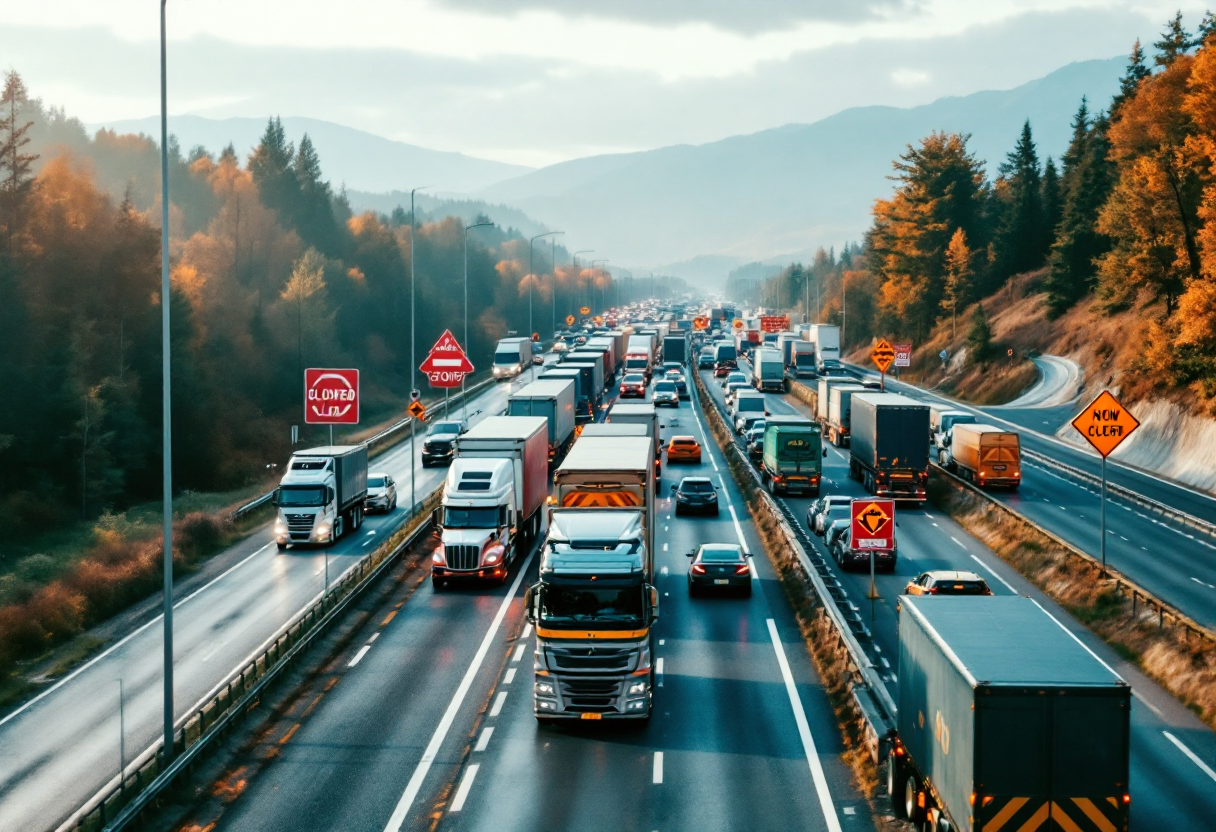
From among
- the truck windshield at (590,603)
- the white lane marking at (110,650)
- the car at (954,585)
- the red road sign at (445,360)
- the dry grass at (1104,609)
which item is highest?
the red road sign at (445,360)

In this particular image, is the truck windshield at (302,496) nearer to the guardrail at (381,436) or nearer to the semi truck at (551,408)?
the guardrail at (381,436)

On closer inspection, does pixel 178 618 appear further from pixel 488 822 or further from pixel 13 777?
pixel 488 822

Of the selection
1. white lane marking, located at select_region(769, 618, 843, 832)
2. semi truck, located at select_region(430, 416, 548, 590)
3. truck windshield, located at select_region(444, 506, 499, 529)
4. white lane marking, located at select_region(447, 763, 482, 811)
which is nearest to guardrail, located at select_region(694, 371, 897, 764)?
white lane marking, located at select_region(769, 618, 843, 832)

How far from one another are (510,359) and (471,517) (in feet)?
246

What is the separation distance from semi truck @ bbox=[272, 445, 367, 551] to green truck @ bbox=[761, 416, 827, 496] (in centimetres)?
1865

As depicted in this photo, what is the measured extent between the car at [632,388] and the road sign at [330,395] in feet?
167

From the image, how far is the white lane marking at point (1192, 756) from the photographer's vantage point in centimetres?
2109

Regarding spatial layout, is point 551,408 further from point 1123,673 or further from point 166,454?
point 166,454

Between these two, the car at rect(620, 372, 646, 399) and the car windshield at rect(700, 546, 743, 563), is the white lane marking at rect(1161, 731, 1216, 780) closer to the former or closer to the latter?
the car windshield at rect(700, 546, 743, 563)

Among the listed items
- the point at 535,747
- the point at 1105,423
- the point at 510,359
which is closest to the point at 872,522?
the point at 1105,423

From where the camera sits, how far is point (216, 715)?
2370cm

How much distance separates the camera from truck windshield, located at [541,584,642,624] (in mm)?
22766

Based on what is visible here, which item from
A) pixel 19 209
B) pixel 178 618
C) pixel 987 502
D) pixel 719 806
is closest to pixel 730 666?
pixel 719 806

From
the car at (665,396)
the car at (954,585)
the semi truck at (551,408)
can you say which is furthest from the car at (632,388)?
the car at (954,585)
